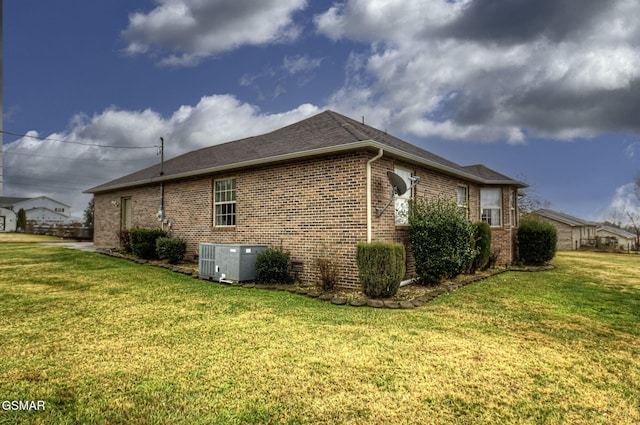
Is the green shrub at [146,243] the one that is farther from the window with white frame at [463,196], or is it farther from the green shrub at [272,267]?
the window with white frame at [463,196]

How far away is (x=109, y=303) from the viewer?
6.67m

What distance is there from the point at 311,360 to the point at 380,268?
3.52 meters

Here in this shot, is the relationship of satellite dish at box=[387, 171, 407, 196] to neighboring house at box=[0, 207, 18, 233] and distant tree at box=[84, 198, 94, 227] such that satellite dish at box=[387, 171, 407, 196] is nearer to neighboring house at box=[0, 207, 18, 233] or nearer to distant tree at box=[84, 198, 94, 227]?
distant tree at box=[84, 198, 94, 227]

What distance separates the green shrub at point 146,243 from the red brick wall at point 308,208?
2.28ft

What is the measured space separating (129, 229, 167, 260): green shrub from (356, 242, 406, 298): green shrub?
896 cm

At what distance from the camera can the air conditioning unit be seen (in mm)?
8852

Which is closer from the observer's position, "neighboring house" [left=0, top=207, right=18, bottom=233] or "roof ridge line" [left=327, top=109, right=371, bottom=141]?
"roof ridge line" [left=327, top=109, right=371, bottom=141]

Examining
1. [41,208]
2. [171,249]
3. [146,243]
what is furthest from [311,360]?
[41,208]

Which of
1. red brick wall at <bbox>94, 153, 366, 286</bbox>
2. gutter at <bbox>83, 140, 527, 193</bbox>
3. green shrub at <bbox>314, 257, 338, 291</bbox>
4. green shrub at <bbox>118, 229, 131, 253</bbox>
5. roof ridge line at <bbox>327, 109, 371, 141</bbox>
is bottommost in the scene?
green shrub at <bbox>314, 257, 338, 291</bbox>

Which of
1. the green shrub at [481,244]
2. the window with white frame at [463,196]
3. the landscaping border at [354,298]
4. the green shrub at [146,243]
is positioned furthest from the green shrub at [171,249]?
the window with white frame at [463,196]

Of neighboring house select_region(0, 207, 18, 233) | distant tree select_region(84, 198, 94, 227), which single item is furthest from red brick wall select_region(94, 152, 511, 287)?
neighboring house select_region(0, 207, 18, 233)

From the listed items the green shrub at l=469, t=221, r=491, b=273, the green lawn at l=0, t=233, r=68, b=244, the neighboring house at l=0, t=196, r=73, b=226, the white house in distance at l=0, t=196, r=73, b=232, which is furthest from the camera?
the neighboring house at l=0, t=196, r=73, b=226

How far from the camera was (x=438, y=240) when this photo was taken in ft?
28.2

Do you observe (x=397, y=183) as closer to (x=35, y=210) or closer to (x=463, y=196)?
(x=463, y=196)
